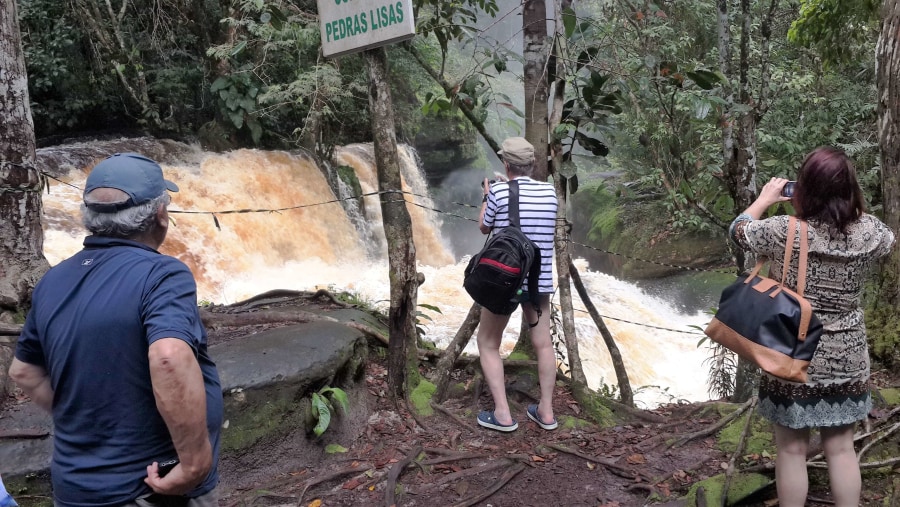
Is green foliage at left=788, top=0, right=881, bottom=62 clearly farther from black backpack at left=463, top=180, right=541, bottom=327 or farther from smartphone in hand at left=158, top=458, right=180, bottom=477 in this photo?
smartphone in hand at left=158, top=458, right=180, bottom=477

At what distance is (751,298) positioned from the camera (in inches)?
92.6

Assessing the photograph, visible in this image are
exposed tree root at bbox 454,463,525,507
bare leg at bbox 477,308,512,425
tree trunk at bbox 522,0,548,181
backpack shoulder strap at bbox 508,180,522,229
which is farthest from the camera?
tree trunk at bbox 522,0,548,181

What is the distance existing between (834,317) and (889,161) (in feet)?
5.97

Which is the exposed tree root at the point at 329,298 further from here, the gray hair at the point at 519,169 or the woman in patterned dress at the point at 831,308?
the woman in patterned dress at the point at 831,308

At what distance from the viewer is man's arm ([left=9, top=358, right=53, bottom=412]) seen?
1862mm

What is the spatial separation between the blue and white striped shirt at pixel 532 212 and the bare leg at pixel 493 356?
31 cm

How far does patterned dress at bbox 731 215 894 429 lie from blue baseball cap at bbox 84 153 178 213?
209cm

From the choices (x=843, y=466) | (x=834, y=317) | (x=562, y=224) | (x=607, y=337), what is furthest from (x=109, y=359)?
(x=607, y=337)

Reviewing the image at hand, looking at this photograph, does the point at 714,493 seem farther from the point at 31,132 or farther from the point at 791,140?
the point at 791,140

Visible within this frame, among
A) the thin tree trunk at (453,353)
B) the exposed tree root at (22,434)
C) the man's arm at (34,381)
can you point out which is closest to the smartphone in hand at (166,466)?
the man's arm at (34,381)

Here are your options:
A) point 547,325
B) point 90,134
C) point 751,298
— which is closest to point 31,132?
point 547,325

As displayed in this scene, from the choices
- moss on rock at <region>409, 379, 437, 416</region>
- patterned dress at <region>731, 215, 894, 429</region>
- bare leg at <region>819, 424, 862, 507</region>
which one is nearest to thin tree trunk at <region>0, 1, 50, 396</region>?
moss on rock at <region>409, 379, 437, 416</region>

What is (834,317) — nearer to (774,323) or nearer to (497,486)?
(774,323)

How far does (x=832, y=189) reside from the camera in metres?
2.33
